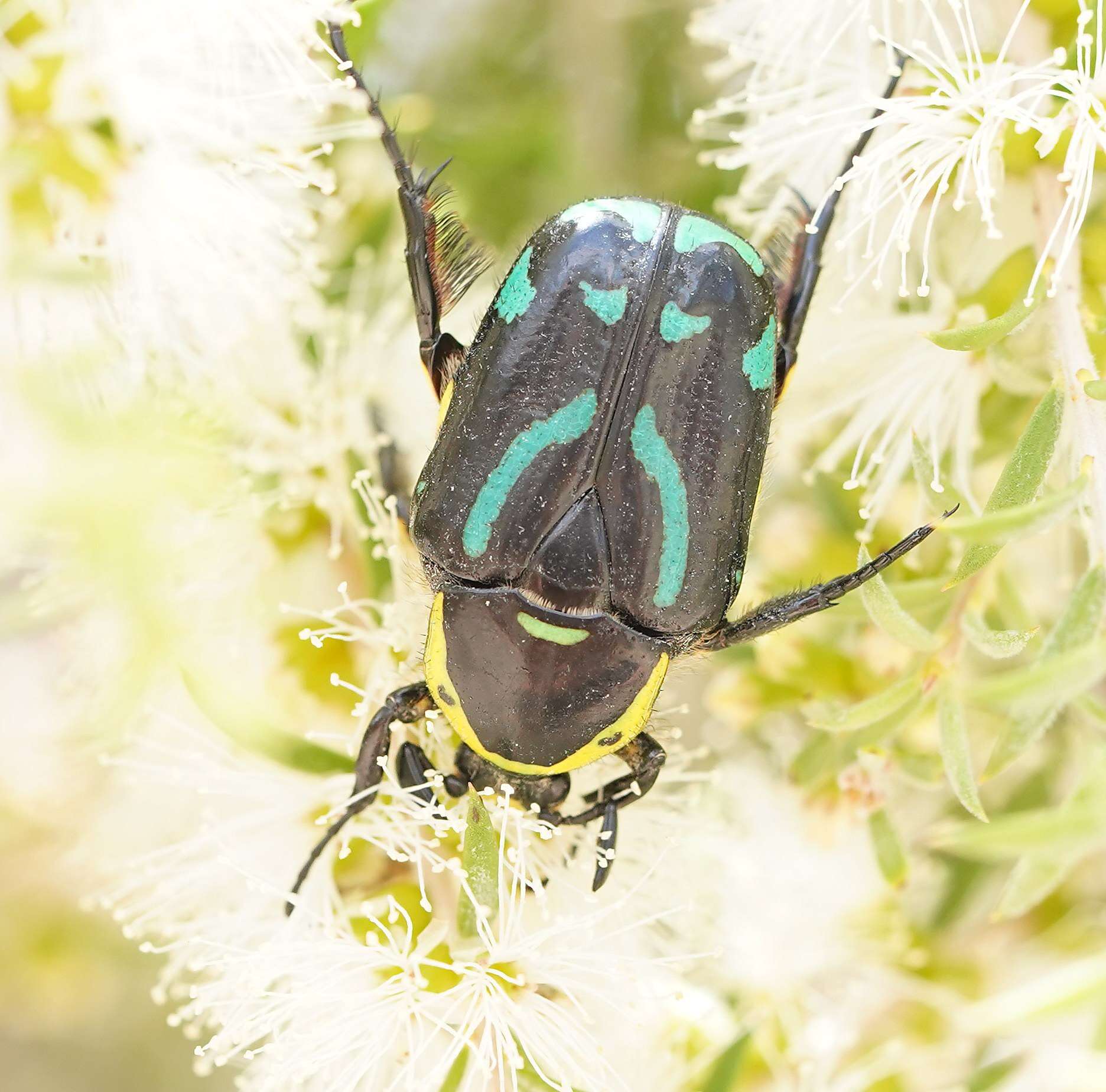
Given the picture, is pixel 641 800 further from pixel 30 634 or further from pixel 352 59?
pixel 30 634

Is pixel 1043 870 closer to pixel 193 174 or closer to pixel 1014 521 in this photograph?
pixel 1014 521

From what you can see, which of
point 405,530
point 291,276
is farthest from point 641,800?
point 291,276

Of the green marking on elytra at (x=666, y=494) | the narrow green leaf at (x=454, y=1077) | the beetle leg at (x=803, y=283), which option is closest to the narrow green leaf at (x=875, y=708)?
the green marking on elytra at (x=666, y=494)

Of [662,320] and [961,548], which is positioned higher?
[662,320]

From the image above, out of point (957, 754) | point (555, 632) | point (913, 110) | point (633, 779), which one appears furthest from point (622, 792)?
point (913, 110)

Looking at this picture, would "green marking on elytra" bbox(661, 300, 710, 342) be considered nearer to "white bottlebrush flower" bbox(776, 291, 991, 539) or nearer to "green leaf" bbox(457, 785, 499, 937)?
"white bottlebrush flower" bbox(776, 291, 991, 539)

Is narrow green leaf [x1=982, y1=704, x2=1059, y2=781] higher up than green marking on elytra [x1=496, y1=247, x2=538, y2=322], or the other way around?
green marking on elytra [x1=496, y1=247, x2=538, y2=322]

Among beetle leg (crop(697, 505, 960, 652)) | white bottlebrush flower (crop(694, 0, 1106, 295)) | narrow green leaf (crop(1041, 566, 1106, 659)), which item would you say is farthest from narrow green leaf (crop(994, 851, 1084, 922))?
white bottlebrush flower (crop(694, 0, 1106, 295))
